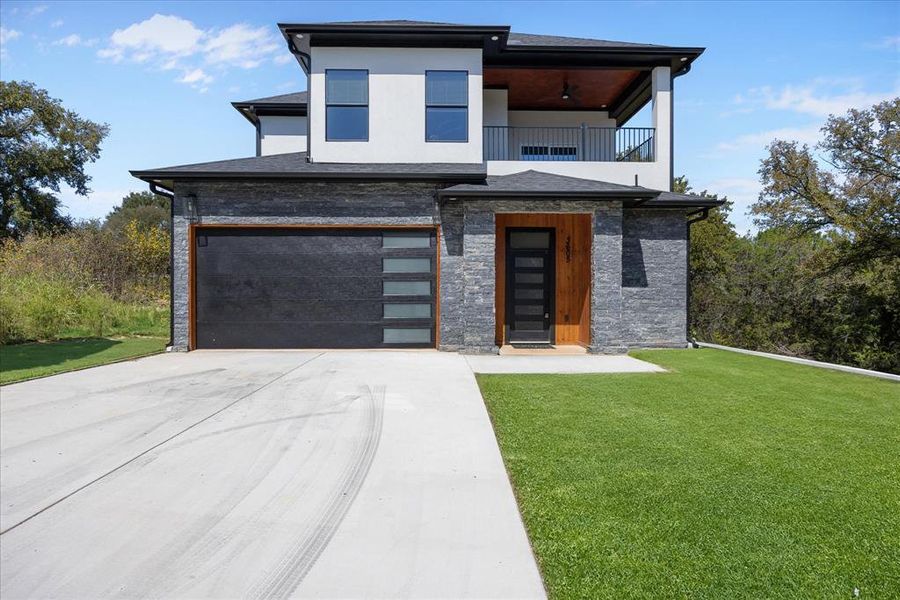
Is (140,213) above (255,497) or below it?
above

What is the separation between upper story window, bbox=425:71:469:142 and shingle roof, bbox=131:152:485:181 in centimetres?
100

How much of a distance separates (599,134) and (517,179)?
465 centimetres

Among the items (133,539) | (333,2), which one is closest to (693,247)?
(333,2)

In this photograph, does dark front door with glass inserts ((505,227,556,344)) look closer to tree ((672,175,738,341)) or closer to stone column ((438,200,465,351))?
stone column ((438,200,465,351))

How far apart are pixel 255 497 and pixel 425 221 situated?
772 centimetres

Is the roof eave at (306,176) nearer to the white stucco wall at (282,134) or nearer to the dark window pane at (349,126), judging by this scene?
the dark window pane at (349,126)

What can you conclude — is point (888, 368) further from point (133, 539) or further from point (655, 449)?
point (133, 539)

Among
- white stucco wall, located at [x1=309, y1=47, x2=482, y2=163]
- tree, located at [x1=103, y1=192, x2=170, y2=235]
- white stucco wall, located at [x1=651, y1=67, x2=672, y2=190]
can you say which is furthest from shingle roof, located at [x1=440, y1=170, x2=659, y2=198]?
tree, located at [x1=103, y1=192, x2=170, y2=235]

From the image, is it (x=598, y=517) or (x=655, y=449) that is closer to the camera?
(x=598, y=517)

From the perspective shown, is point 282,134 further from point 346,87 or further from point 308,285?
point 308,285

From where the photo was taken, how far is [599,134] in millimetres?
14211

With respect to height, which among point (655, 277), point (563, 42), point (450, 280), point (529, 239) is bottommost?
point (450, 280)

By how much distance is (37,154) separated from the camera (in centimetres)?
2705

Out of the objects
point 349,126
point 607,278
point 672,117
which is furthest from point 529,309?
point 349,126
